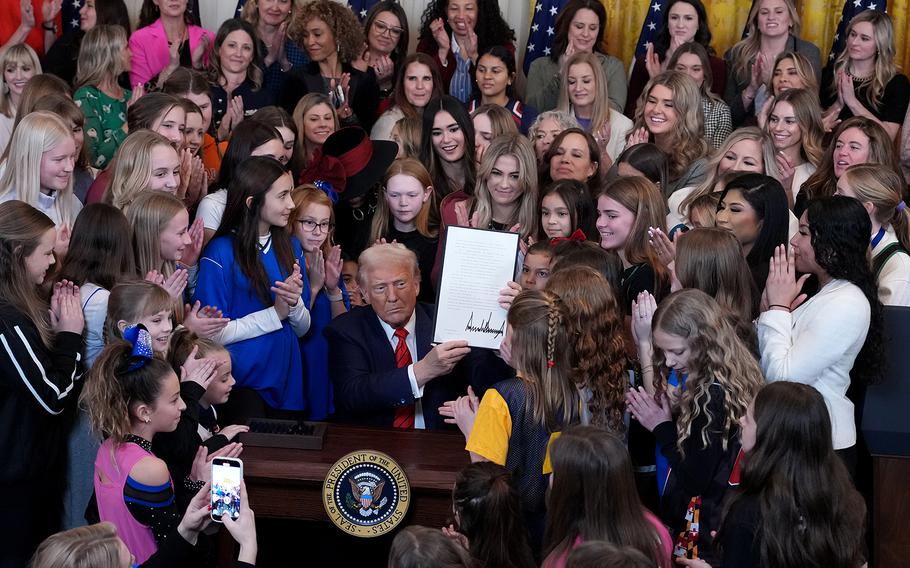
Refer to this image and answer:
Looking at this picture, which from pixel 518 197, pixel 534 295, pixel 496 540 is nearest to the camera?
pixel 496 540

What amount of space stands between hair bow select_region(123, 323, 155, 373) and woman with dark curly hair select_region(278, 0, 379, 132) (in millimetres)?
3516

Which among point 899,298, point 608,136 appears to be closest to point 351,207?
point 608,136

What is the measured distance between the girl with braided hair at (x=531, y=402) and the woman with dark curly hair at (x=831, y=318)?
2.93 ft

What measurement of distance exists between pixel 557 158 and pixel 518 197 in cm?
42

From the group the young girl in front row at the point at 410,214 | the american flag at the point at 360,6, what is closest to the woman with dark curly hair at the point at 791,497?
the young girl in front row at the point at 410,214

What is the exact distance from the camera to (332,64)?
7688mm

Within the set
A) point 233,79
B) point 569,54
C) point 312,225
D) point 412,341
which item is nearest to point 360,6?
point 233,79

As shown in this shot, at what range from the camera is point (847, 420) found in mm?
4492

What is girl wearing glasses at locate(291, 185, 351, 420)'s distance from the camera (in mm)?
5590

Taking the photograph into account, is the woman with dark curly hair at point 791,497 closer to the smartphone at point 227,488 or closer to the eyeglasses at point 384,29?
the smartphone at point 227,488

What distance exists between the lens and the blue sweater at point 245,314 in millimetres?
5250

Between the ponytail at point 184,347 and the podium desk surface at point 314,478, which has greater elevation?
the ponytail at point 184,347

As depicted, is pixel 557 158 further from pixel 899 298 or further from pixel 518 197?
pixel 899 298

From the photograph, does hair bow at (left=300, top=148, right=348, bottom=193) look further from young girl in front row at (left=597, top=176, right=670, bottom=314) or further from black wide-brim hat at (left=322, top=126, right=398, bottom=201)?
young girl in front row at (left=597, top=176, right=670, bottom=314)
